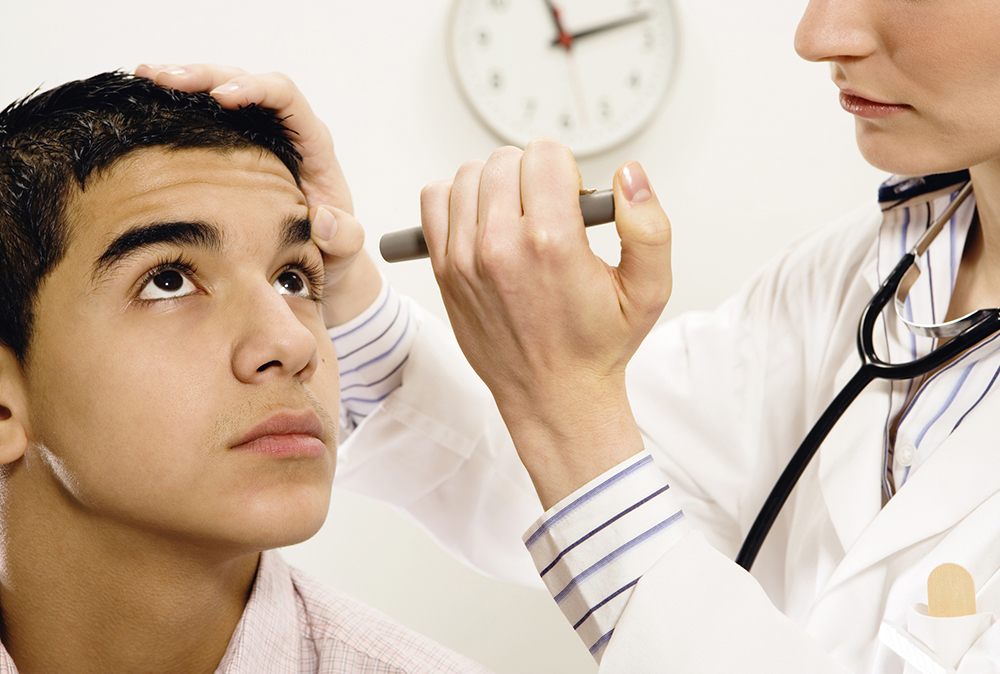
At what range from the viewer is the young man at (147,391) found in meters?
0.82

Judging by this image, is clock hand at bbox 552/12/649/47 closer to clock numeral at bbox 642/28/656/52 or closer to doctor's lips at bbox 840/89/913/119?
clock numeral at bbox 642/28/656/52

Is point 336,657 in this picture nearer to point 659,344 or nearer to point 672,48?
point 659,344

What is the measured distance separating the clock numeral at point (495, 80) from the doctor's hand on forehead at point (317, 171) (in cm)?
93

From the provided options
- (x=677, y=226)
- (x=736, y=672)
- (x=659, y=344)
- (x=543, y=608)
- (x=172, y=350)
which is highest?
(x=677, y=226)

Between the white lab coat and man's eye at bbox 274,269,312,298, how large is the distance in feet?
0.94

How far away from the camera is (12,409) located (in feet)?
2.85

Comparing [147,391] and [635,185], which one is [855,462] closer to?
[635,185]

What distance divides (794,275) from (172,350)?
834 mm

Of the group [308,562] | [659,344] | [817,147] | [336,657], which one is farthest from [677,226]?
[336,657]

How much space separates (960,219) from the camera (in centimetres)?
107

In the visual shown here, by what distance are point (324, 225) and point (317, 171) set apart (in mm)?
159

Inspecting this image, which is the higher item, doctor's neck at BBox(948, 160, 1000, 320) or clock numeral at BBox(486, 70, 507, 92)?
clock numeral at BBox(486, 70, 507, 92)

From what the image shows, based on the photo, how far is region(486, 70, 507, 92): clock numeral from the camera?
1993mm

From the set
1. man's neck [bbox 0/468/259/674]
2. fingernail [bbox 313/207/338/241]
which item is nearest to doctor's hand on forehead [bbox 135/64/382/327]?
fingernail [bbox 313/207/338/241]
